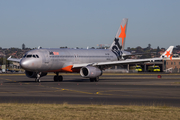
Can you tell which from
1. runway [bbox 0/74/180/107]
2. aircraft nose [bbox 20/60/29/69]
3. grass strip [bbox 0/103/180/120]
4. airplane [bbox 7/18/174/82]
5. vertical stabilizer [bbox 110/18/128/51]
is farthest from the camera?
vertical stabilizer [bbox 110/18/128/51]

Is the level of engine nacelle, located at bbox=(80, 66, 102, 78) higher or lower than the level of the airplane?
lower

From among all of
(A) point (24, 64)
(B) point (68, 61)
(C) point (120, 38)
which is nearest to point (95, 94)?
(A) point (24, 64)

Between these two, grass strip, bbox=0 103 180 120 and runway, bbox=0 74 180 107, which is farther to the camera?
runway, bbox=0 74 180 107

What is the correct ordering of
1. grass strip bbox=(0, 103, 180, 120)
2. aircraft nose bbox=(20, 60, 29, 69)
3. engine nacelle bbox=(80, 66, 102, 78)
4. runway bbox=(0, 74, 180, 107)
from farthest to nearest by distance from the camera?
engine nacelle bbox=(80, 66, 102, 78)
aircraft nose bbox=(20, 60, 29, 69)
runway bbox=(0, 74, 180, 107)
grass strip bbox=(0, 103, 180, 120)

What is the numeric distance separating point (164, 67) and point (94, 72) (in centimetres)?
10502

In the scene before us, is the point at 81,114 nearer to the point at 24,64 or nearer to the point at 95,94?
the point at 95,94

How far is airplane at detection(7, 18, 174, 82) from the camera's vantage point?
4431 centimetres

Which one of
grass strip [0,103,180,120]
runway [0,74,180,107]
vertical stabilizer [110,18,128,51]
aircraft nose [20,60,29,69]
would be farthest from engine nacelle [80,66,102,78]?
grass strip [0,103,180,120]

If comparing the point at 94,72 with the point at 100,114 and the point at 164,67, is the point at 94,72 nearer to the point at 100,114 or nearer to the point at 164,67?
the point at 100,114

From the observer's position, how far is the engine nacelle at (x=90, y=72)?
149 feet

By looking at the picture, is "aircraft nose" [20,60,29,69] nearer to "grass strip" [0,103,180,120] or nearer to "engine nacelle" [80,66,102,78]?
"engine nacelle" [80,66,102,78]

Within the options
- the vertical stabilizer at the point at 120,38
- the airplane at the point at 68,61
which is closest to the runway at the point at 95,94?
the airplane at the point at 68,61

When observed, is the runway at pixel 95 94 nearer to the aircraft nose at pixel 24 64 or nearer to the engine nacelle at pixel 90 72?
the aircraft nose at pixel 24 64

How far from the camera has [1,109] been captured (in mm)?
16766
